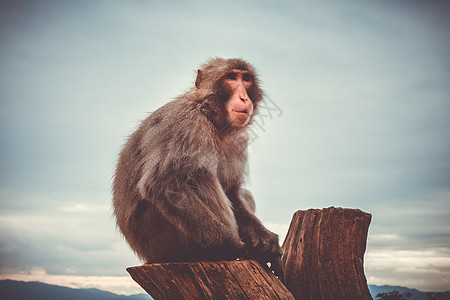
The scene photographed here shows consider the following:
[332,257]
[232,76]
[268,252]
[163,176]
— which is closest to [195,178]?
[163,176]

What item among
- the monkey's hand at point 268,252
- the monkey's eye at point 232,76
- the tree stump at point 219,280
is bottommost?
the tree stump at point 219,280

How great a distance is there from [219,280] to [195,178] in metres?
1.03

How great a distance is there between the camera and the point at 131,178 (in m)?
4.71

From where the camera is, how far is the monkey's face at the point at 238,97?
4469 mm

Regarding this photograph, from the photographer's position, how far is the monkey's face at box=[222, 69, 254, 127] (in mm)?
4469

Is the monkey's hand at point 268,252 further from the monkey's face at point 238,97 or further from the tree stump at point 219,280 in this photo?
the monkey's face at point 238,97

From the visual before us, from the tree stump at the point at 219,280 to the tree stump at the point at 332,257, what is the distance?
0.55 meters

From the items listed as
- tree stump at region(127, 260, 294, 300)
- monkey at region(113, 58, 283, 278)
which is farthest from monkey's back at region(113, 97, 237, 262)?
tree stump at region(127, 260, 294, 300)

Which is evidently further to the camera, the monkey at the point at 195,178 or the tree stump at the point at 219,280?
the monkey at the point at 195,178

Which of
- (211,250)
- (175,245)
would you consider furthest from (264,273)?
(175,245)

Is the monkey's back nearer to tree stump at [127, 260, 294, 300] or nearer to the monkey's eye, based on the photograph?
tree stump at [127, 260, 294, 300]

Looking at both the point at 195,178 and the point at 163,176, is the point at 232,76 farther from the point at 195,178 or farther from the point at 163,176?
the point at 163,176

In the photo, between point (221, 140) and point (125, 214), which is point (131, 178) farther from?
point (221, 140)

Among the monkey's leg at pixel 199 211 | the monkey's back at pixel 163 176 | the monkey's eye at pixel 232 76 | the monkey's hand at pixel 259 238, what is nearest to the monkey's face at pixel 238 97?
the monkey's eye at pixel 232 76
